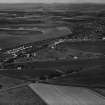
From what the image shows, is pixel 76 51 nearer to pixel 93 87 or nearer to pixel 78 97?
pixel 93 87

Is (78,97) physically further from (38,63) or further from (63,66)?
(38,63)

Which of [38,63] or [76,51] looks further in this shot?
[76,51]

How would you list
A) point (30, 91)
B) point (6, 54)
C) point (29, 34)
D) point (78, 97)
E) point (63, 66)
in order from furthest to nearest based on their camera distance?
point (29, 34) → point (6, 54) → point (63, 66) → point (30, 91) → point (78, 97)

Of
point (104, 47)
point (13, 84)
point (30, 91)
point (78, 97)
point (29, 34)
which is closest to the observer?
point (78, 97)

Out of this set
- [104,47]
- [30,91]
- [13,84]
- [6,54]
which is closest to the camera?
[30,91]

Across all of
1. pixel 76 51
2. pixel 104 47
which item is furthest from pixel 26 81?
pixel 104 47

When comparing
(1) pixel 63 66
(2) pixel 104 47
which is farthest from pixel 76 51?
(1) pixel 63 66
